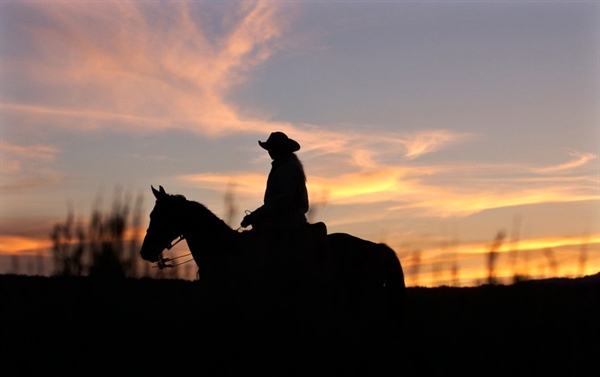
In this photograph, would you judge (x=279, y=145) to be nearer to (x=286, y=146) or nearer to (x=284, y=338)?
(x=286, y=146)

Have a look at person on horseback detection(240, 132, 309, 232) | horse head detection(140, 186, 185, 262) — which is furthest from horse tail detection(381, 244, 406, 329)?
horse head detection(140, 186, 185, 262)

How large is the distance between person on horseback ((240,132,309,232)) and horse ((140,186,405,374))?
257mm

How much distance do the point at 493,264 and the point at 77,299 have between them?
5.91 meters

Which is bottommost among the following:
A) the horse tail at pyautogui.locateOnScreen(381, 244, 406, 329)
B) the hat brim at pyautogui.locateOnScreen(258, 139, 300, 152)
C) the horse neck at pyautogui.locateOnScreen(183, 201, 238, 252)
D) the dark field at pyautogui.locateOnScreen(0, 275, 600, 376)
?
the dark field at pyautogui.locateOnScreen(0, 275, 600, 376)

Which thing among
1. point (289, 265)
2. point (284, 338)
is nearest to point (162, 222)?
point (289, 265)

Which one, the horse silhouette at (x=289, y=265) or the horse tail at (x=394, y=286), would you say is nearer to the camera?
the horse silhouette at (x=289, y=265)

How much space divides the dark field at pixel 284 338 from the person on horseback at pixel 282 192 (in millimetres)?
1249

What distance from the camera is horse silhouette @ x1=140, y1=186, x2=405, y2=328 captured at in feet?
35.4

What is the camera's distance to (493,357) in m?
8.95

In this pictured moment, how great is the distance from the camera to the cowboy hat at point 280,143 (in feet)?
37.1

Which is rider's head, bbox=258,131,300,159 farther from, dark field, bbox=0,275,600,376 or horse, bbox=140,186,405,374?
dark field, bbox=0,275,600,376

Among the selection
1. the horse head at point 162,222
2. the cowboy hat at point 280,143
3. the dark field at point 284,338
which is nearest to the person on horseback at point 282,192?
the cowboy hat at point 280,143

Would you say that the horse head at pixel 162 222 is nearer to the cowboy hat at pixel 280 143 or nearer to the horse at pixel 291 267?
the horse at pixel 291 267

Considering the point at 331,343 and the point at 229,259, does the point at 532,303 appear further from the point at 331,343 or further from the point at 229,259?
the point at 229,259
